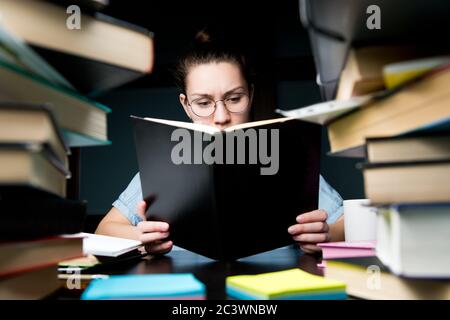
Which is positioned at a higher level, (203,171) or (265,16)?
(265,16)

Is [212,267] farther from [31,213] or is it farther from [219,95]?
[219,95]

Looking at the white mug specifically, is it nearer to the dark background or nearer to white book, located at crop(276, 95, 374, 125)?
white book, located at crop(276, 95, 374, 125)

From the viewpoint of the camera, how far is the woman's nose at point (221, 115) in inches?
43.5

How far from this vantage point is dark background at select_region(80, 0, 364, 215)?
1.90 m

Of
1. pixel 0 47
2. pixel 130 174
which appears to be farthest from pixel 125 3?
pixel 0 47

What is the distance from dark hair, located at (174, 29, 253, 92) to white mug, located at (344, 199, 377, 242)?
60 centimetres

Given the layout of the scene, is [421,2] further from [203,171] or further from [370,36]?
[203,171]

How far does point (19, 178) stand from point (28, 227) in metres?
0.06

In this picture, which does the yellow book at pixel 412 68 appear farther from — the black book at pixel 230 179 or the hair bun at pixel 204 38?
the hair bun at pixel 204 38

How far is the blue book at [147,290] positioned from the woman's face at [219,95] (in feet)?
2.42

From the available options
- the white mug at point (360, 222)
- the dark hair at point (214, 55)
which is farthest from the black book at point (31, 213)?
the dark hair at point (214, 55)

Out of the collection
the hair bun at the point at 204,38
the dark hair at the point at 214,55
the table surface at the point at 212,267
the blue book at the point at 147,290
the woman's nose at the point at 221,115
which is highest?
the hair bun at the point at 204,38

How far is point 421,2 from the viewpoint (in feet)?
1.19

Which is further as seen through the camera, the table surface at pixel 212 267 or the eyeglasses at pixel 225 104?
the eyeglasses at pixel 225 104
